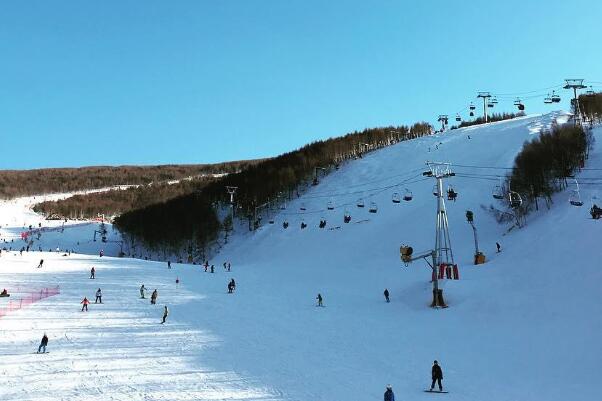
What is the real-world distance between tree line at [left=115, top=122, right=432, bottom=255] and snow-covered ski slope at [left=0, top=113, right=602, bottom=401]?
32034 mm

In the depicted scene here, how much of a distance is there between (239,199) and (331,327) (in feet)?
238

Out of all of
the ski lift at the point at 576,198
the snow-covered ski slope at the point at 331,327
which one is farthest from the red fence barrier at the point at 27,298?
the ski lift at the point at 576,198

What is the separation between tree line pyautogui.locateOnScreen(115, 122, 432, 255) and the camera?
8780 centimetres

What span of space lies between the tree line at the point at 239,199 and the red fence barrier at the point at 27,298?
151 ft

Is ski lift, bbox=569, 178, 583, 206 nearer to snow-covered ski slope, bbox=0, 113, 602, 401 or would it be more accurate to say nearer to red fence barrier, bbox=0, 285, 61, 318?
snow-covered ski slope, bbox=0, 113, 602, 401

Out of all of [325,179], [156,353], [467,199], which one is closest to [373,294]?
[156,353]

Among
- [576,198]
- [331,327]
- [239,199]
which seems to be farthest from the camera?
[239,199]

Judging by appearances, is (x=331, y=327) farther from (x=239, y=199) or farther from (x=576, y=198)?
(x=239, y=199)

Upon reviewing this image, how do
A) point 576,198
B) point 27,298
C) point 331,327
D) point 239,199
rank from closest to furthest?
1. point 331,327
2. point 27,298
3. point 576,198
4. point 239,199

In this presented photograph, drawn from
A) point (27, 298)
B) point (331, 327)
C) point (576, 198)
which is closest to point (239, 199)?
point (576, 198)

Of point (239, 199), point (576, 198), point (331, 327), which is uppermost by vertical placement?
point (239, 199)

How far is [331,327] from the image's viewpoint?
26984mm

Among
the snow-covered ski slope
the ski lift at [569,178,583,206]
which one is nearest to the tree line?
the snow-covered ski slope

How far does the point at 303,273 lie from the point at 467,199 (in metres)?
25.7
